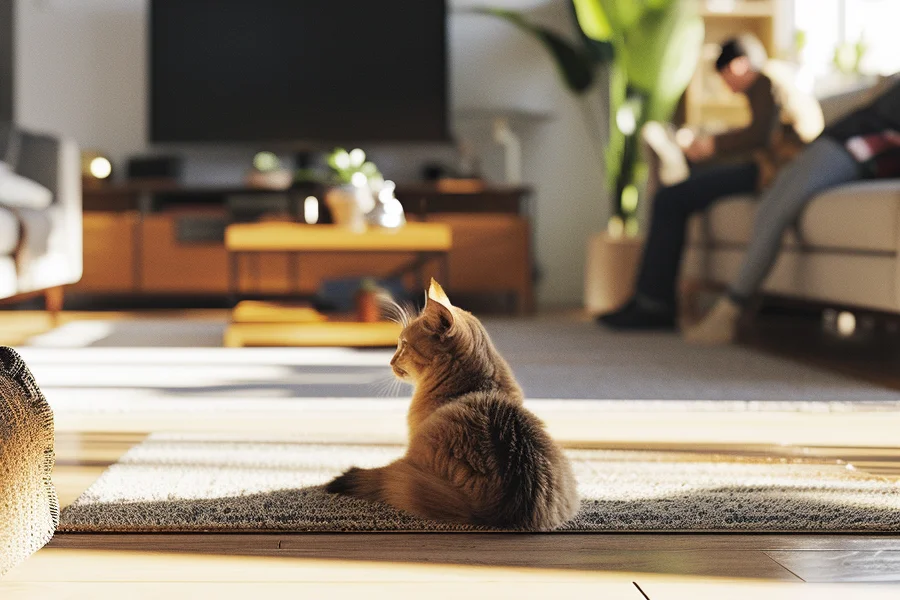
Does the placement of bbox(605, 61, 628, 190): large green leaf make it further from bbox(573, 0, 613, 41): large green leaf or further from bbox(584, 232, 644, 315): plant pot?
bbox(584, 232, 644, 315): plant pot

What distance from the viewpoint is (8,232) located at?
300cm

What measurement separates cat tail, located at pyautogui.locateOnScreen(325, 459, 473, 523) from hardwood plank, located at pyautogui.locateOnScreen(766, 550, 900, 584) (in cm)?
34

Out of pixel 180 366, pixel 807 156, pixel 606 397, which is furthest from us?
pixel 807 156

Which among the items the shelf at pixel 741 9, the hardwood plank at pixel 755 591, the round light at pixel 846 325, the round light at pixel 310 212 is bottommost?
the round light at pixel 846 325

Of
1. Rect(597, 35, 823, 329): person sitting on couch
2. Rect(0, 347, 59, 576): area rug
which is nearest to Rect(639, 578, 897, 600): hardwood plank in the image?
Rect(0, 347, 59, 576): area rug

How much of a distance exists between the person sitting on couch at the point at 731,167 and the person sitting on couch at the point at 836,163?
31 cm

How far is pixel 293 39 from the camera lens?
471 cm

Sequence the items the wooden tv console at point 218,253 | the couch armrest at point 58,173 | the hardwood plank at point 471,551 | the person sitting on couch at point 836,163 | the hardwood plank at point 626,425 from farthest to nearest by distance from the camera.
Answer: the wooden tv console at point 218,253, the couch armrest at point 58,173, the person sitting on couch at point 836,163, the hardwood plank at point 626,425, the hardwood plank at point 471,551

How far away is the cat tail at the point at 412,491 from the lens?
113 centimetres

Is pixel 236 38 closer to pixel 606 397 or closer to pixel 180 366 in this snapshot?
pixel 180 366

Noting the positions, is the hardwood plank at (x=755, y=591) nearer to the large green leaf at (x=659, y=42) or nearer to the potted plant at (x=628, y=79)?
the potted plant at (x=628, y=79)

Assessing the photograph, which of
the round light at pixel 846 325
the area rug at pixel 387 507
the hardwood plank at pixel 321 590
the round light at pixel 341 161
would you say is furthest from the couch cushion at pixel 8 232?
the round light at pixel 846 325

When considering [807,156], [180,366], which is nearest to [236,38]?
[180,366]

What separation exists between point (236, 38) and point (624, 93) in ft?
5.84
